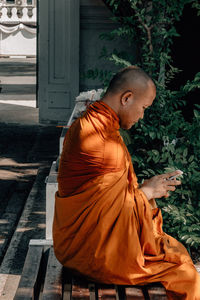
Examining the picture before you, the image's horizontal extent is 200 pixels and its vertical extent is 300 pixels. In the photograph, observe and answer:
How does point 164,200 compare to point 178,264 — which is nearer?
point 178,264

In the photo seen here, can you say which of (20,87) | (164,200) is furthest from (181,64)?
(20,87)

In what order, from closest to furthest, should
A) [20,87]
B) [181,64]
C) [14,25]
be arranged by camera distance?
[181,64] < [20,87] < [14,25]

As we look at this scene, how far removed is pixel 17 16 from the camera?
129 ft

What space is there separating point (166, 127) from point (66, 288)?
197 cm

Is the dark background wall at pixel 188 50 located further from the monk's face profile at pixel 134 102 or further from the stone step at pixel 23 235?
the monk's face profile at pixel 134 102

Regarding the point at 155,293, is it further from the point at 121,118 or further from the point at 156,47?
the point at 156,47

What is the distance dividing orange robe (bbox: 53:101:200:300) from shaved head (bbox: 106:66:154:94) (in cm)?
12

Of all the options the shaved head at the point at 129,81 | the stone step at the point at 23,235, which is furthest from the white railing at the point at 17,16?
→ the shaved head at the point at 129,81

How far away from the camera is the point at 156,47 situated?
A: 4.84 m

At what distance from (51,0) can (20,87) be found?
747 centimetres

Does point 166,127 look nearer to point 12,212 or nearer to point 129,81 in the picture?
point 129,81

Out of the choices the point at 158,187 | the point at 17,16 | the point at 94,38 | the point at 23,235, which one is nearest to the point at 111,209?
the point at 158,187

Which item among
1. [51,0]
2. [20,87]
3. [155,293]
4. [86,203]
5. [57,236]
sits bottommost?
[20,87]

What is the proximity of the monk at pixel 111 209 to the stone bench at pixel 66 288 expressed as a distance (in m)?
0.06
